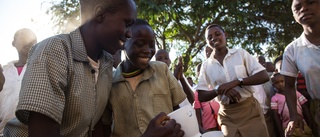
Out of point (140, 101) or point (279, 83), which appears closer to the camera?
point (140, 101)

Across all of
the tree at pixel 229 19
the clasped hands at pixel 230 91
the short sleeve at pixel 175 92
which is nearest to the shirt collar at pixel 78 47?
the short sleeve at pixel 175 92

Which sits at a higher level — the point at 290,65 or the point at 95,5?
the point at 95,5

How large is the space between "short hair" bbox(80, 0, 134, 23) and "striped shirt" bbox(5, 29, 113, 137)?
0.10 meters

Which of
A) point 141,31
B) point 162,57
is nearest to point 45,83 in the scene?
point 141,31

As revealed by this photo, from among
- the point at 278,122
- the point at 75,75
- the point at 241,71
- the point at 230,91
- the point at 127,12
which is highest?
the point at 127,12

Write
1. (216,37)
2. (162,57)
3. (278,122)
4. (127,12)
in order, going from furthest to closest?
1. (278,122)
2. (162,57)
3. (216,37)
4. (127,12)

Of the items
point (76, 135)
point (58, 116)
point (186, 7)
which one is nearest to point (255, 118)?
point (76, 135)

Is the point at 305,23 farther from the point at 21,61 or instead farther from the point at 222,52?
the point at 21,61

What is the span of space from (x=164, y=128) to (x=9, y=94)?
6.91 ft

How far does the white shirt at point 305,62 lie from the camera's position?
2.80m

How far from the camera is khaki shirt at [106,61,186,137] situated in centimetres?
215

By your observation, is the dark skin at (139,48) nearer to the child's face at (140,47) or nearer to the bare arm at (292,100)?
the child's face at (140,47)

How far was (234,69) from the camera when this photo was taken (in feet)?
11.6

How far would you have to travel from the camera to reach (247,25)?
11.0m
